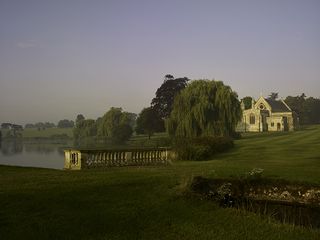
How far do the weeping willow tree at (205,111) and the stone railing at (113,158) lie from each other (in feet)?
64.8

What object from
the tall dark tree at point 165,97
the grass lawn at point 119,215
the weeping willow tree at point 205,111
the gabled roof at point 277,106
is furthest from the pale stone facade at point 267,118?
the grass lawn at point 119,215

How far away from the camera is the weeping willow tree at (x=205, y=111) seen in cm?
4206

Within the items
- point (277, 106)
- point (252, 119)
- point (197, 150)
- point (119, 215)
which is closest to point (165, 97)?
point (252, 119)

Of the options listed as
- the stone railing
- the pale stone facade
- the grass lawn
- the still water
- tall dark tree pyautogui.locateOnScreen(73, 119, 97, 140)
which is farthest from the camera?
tall dark tree pyautogui.locateOnScreen(73, 119, 97, 140)

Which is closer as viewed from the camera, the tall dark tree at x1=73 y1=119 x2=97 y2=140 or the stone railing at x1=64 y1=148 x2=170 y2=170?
the stone railing at x1=64 y1=148 x2=170 y2=170

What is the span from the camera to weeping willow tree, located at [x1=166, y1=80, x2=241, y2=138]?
42.1m

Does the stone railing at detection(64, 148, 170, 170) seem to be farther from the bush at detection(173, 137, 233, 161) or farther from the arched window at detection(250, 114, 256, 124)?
the arched window at detection(250, 114, 256, 124)

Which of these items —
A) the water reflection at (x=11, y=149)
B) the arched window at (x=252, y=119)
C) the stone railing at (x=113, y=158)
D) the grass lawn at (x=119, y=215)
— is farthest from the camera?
the arched window at (x=252, y=119)

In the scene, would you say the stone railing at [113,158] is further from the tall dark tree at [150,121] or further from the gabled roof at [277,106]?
the gabled roof at [277,106]

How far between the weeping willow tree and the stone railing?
64.8 feet

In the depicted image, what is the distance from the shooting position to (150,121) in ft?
219

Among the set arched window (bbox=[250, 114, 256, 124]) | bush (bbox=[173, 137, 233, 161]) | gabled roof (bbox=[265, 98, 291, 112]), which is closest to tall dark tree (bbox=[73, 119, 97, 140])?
arched window (bbox=[250, 114, 256, 124])

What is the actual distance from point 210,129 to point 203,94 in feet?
16.9

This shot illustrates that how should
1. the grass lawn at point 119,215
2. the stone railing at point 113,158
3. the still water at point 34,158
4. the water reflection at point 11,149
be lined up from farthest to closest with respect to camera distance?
the water reflection at point 11,149 < the still water at point 34,158 < the stone railing at point 113,158 < the grass lawn at point 119,215
